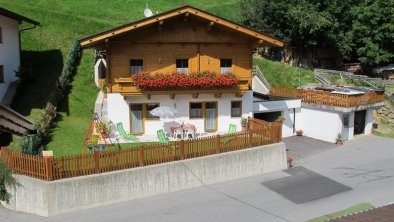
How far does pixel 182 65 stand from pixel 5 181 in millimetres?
11125

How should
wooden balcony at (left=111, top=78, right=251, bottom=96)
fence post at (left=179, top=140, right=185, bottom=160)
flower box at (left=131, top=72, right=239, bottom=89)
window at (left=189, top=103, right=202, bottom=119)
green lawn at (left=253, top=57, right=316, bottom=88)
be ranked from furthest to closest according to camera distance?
green lawn at (left=253, top=57, right=316, bottom=88) < window at (left=189, top=103, right=202, bottom=119) < wooden balcony at (left=111, top=78, right=251, bottom=96) < flower box at (left=131, top=72, right=239, bottom=89) < fence post at (left=179, top=140, right=185, bottom=160)

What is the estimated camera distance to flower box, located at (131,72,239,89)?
20.9m

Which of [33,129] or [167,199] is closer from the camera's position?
[167,199]

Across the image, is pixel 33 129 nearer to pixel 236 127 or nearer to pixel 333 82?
pixel 236 127

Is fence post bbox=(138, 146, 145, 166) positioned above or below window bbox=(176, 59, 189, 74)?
below

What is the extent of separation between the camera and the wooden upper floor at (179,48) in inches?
832

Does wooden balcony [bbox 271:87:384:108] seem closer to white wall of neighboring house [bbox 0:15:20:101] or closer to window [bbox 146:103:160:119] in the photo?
window [bbox 146:103:160:119]

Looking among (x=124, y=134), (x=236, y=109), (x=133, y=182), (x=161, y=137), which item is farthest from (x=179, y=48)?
(x=133, y=182)

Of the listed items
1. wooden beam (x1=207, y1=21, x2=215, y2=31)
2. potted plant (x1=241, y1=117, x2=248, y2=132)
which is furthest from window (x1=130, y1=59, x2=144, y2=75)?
potted plant (x1=241, y1=117, x2=248, y2=132)

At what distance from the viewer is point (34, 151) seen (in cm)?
1831

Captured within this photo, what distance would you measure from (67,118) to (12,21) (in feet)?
27.0

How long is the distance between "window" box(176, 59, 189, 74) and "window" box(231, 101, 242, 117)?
355 cm

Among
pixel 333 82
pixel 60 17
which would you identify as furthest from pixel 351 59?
pixel 60 17

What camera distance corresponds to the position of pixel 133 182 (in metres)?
16.1
